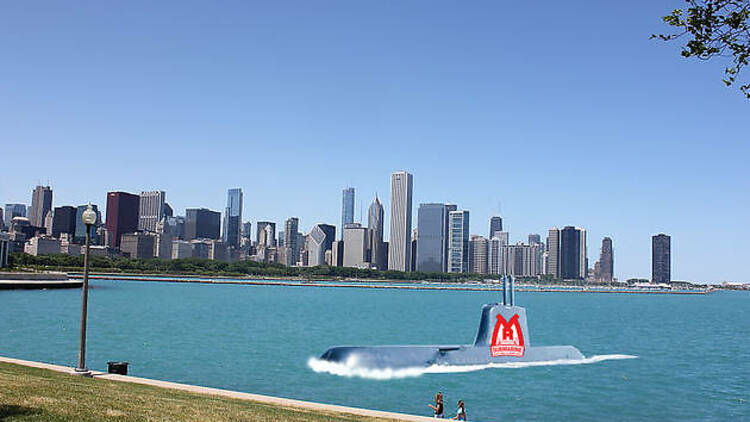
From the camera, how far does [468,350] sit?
34.8 meters

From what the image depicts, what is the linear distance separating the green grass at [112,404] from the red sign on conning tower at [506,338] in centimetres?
1750

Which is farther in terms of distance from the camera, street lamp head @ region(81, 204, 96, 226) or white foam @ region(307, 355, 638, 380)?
white foam @ region(307, 355, 638, 380)

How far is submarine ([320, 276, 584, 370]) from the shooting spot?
33812 millimetres

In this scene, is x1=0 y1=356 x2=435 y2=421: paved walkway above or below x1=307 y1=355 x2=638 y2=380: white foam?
above

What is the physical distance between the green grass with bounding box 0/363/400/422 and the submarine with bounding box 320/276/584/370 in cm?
1519

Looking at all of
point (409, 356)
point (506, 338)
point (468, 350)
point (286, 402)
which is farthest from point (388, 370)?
point (286, 402)

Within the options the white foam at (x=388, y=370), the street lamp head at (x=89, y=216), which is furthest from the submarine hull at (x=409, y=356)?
the street lamp head at (x=89, y=216)

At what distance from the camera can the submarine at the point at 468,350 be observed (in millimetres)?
33812

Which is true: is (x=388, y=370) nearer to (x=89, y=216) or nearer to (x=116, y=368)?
(x=116, y=368)

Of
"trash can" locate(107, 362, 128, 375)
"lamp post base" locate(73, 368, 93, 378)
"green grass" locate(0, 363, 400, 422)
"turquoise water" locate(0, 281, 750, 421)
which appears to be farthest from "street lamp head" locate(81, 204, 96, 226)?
"turquoise water" locate(0, 281, 750, 421)

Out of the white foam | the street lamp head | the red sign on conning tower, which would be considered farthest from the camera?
the red sign on conning tower

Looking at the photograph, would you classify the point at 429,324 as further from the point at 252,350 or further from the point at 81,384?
the point at 81,384

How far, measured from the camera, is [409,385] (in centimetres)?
3316

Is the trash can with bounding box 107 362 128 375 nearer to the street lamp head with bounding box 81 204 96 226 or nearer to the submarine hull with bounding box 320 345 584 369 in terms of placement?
the street lamp head with bounding box 81 204 96 226
